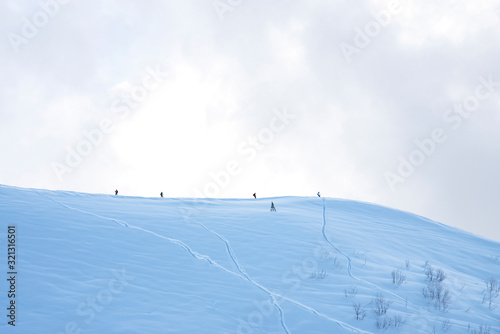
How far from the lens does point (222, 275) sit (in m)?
8.88

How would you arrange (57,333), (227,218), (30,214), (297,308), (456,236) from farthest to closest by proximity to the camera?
(456,236)
(227,218)
(30,214)
(297,308)
(57,333)

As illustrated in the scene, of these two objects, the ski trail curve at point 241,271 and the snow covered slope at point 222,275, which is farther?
the ski trail curve at point 241,271

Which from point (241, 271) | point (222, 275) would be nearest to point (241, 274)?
point (241, 271)

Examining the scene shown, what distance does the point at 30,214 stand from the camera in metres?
11.5

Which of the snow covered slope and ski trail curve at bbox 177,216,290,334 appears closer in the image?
the snow covered slope

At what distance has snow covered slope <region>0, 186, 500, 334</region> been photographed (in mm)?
6871

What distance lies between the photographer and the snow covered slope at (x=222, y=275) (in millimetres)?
6871

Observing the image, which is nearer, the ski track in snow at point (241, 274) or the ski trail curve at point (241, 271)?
the ski track in snow at point (241, 274)

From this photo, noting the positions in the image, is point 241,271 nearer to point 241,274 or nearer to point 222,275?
point 241,274

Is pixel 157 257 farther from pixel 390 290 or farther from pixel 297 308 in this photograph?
pixel 390 290

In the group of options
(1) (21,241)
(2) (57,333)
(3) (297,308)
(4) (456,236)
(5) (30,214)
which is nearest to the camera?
(2) (57,333)

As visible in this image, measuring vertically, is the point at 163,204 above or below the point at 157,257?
above

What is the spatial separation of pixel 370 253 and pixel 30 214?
1085 cm

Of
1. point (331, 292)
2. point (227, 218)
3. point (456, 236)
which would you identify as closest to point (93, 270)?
point (331, 292)
